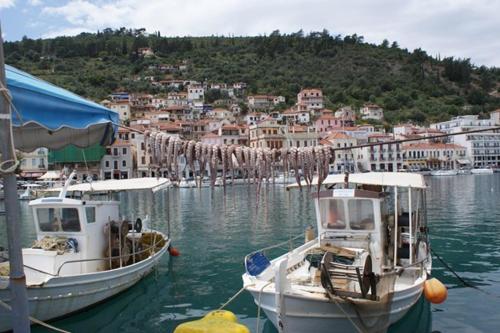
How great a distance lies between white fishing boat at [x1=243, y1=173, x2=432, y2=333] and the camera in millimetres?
7961

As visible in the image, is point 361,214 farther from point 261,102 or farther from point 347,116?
point 261,102

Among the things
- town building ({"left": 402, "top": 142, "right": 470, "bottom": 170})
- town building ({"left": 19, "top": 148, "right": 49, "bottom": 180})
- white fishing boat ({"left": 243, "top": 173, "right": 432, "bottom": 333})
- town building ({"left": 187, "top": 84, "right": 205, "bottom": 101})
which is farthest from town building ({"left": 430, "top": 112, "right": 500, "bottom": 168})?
white fishing boat ({"left": 243, "top": 173, "right": 432, "bottom": 333})

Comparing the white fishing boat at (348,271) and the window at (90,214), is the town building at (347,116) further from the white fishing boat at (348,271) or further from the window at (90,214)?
the window at (90,214)

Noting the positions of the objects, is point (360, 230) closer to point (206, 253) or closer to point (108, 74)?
point (206, 253)

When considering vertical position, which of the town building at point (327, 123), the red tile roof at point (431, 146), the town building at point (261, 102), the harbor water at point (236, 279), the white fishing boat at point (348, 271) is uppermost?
the town building at point (261, 102)

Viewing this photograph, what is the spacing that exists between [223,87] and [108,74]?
35.8m

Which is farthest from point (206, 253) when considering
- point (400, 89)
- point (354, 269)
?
point (400, 89)

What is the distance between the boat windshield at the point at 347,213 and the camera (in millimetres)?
10547

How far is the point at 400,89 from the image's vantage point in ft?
506

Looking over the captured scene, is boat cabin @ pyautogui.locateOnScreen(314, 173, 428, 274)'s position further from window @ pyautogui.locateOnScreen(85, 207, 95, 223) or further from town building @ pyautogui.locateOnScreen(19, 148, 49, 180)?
town building @ pyautogui.locateOnScreen(19, 148, 49, 180)

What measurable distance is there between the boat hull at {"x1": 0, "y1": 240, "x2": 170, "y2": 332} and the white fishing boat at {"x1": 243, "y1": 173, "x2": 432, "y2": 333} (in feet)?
12.3

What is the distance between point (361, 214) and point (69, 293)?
21.6 ft

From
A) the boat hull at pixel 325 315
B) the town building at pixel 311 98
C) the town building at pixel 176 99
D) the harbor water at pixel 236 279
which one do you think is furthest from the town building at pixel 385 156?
the boat hull at pixel 325 315

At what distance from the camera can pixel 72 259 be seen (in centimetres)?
1109
